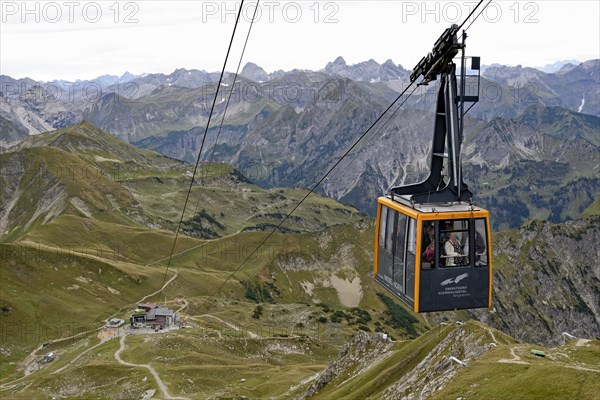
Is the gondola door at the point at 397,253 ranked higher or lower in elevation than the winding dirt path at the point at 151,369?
higher

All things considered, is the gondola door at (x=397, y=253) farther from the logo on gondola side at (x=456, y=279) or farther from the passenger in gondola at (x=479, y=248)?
the passenger in gondola at (x=479, y=248)

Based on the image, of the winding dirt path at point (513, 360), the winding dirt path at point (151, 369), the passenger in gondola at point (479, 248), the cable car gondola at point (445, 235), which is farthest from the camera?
the winding dirt path at point (151, 369)

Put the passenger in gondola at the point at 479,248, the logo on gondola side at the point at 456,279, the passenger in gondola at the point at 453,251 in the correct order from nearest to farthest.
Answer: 1. the passenger in gondola at the point at 453,251
2. the logo on gondola side at the point at 456,279
3. the passenger in gondola at the point at 479,248

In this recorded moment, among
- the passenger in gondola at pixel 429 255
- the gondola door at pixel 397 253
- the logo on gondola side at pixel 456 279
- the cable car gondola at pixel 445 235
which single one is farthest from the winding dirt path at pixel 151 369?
the passenger in gondola at pixel 429 255

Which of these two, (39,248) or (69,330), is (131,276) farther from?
(69,330)

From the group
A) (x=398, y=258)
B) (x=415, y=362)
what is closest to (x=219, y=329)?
(x=415, y=362)

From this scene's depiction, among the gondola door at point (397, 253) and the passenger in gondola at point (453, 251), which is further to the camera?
the gondola door at point (397, 253)

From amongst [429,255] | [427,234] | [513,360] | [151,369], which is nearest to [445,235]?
[427,234]
